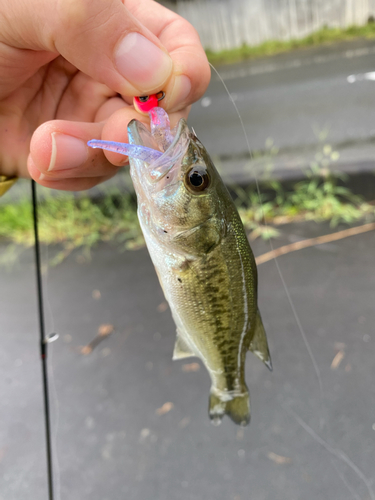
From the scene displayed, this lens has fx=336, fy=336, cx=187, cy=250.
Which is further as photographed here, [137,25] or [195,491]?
[195,491]

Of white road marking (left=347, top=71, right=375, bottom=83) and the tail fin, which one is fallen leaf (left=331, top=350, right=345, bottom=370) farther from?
white road marking (left=347, top=71, right=375, bottom=83)

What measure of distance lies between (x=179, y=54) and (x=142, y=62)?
26 cm

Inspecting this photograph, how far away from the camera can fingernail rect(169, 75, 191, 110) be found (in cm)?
102

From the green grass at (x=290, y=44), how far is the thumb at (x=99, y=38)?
9.10ft

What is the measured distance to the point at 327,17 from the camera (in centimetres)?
308

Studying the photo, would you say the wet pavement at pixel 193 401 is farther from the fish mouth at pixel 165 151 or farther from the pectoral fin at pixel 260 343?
the fish mouth at pixel 165 151

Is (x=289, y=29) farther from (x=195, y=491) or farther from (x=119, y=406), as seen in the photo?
(x=195, y=491)

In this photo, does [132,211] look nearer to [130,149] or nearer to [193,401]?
[193,401]

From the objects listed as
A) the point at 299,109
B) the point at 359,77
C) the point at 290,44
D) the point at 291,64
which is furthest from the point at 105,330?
the point at 359,77

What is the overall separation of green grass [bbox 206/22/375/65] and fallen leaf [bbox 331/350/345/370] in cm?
274

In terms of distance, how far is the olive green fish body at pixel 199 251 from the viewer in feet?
2.99

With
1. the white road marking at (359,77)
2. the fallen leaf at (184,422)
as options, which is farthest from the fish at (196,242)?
the white road marking at (359,77)

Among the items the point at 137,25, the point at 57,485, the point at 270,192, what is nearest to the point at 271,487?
the point at 57,485

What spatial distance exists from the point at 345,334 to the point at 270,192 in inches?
66.9
